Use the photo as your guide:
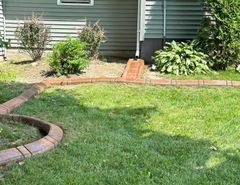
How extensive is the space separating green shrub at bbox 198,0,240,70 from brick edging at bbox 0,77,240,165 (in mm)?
866

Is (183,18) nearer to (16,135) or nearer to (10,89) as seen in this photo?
(10,89)

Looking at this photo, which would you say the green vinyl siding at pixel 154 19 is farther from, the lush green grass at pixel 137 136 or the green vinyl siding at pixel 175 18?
the lush green grass at pixel 137 136

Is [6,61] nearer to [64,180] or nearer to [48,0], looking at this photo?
[48,0]

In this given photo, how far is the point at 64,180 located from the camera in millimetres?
3162

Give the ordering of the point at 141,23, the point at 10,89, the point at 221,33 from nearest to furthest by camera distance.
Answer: the point at 10,89 → the point at 221,33 → the point at 141,23

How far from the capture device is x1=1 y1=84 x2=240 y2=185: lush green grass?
327 centimetres

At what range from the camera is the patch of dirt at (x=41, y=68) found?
7020mm

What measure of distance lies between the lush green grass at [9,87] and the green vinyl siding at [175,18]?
266 cm

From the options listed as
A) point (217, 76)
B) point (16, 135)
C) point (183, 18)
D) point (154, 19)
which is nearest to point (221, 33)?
point (217, 76)

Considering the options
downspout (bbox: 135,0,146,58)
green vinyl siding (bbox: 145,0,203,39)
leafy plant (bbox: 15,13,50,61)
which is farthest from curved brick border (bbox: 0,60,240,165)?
leafy plant (bbox: 15,13,50,61)

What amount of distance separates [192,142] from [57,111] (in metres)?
1.70

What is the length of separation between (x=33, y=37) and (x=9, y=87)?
6.62ft

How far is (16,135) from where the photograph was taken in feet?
13.2

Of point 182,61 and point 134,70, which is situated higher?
point 182,61
